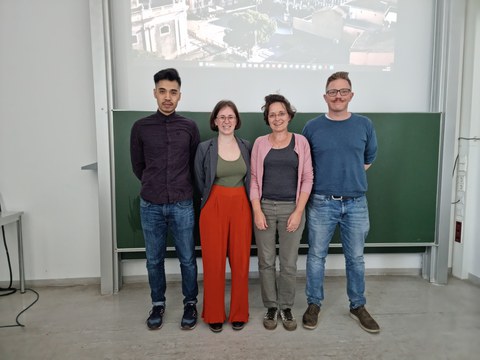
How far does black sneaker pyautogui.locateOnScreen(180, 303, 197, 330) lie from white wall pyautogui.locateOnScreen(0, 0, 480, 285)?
48.3 inches

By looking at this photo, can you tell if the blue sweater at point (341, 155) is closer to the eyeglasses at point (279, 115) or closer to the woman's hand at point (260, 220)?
the eyeglasses at point (279, 115)

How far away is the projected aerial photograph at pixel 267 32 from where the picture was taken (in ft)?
9.65

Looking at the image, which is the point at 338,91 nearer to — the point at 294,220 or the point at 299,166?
the point at 299,166

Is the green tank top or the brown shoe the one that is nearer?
Answer: the green tank top

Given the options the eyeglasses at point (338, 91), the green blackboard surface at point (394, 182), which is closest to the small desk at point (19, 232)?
the green blackboard surface at point (394, 182)

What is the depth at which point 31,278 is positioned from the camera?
3105 mm

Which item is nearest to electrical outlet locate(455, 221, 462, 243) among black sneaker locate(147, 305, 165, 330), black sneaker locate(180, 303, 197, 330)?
black sneaker locate(180, 303, 197, 330)

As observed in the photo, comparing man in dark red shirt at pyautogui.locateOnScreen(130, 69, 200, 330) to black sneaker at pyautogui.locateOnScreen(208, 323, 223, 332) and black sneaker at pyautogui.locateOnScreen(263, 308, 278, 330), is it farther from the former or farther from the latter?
black sneaker at pyautogui.locateOnScreen(263, 308, 278, 330)

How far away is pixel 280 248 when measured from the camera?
7.58 ft

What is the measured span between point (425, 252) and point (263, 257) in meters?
1.95

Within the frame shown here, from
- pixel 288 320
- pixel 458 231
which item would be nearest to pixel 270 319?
pixel 288 320

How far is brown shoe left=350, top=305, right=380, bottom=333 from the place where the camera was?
2.29 metres

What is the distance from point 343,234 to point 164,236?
1.26 meters

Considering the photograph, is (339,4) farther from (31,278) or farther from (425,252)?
(31,278)
